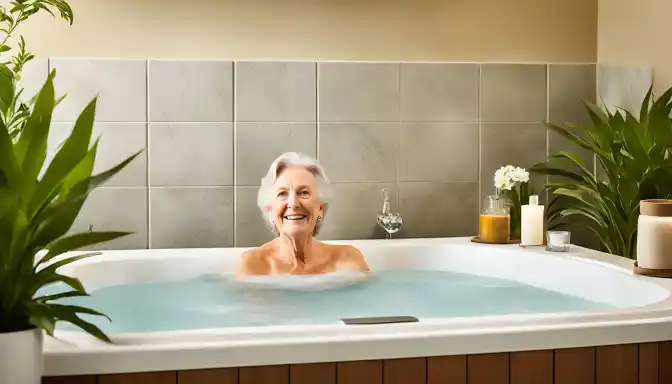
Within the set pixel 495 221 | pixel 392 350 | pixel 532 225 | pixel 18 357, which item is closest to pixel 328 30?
pixel 495 221

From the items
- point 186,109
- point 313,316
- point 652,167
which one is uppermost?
point 186,109

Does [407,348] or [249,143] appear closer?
[407,348]

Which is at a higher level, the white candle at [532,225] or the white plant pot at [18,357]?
the white candle at [532,225]

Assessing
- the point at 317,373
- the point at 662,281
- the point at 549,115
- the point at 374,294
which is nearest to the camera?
the point at 317,373

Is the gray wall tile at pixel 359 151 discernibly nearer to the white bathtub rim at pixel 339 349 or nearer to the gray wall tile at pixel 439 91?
the gray wall tile at pixel 439 91

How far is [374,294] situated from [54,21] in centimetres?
168

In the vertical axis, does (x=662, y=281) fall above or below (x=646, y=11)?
below

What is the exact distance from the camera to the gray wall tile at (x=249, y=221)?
3502 millimetres

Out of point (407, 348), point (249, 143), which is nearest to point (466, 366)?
point (407, 348)

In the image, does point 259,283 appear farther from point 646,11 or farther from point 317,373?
point 646,11

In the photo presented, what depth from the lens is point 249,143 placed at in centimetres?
349

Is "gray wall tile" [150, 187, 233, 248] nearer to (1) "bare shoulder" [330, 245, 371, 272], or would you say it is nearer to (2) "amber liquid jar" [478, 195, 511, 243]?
(1) "bare shoulder" [330, 245, 371, 272]

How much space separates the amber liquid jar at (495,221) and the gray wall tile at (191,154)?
1.06 m

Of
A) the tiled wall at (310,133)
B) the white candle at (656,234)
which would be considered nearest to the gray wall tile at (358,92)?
the tiled wall at (310,133)
